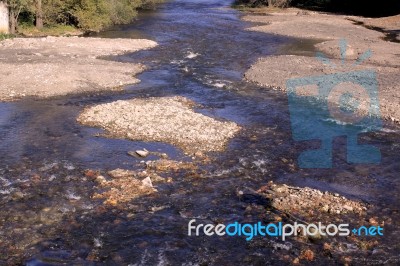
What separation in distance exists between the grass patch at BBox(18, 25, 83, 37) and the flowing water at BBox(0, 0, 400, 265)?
63.1 ft

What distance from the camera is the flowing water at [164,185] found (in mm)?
10328

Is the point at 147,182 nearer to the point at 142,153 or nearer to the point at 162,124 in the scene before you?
the point at 142,153

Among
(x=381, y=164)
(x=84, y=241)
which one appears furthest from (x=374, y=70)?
(x=84, y=241)

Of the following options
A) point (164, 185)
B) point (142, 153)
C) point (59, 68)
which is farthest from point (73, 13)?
point (164, 185)

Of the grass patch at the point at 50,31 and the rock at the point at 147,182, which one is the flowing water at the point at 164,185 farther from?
the grass patch at the point at 50,31

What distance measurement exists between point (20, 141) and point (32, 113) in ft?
11.6

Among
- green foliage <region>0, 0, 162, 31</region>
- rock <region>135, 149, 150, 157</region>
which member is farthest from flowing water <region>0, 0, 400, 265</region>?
green foliage <region>0, 0, 162, 31</region>

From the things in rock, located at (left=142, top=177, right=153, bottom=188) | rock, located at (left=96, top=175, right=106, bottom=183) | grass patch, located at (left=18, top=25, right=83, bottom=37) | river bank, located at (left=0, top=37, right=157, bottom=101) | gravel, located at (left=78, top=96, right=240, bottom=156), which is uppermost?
grass patch, located at (left=18, top=25, right=83, bottom=37)

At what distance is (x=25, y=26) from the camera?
41719mm

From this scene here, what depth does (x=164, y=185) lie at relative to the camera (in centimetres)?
1347

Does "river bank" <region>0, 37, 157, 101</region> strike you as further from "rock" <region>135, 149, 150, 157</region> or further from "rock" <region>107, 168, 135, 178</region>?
"rock" <region>107, 168, 135, 178</region>

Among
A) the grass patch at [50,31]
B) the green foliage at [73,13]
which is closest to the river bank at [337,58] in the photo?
the green foliage at [73,13]

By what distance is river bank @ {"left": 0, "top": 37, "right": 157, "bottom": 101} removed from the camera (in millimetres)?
23438

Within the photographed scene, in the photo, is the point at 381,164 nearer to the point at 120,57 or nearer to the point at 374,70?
the point at 374,70
